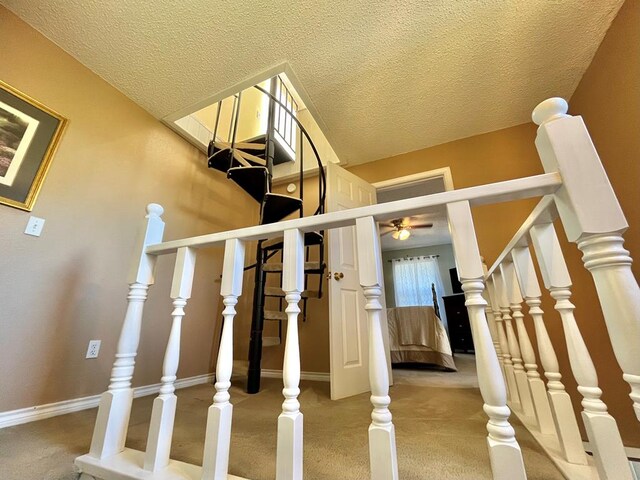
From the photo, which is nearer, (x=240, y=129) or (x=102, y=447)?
(x=102, y=447)

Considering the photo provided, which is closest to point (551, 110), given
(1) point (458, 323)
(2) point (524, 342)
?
(2) point (524, 342)

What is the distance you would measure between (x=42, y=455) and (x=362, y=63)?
2.82 meters

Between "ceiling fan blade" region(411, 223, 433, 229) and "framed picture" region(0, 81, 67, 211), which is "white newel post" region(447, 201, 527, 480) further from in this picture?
"ceiling fan blade" region(411, 223, 433, 229)

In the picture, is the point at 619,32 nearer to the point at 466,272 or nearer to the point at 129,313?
the point at 466,272

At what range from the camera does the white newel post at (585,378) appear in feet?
1.89

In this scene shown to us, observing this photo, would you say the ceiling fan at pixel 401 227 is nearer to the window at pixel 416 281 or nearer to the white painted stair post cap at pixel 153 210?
the window at pixel 416 281

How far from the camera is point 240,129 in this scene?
11.6 feet

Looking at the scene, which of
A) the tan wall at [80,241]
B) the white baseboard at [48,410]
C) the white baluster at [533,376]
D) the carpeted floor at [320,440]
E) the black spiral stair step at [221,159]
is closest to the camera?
the carpeted floor at [320,440]

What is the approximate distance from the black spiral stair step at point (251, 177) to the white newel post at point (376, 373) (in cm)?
179

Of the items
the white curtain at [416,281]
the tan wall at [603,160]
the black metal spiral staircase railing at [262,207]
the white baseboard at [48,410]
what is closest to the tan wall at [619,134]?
the tan wall at [603,160]

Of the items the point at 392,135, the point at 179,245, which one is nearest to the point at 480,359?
the point at 179,245

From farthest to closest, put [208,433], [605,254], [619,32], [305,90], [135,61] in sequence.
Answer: [305,90] < [135,61] < [619,32] < [208,433] < [605,254]

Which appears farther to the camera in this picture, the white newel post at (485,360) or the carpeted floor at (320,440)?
the carpeted floor at (320,440)

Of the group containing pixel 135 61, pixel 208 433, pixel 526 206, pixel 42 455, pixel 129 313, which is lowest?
pixel 42 455
